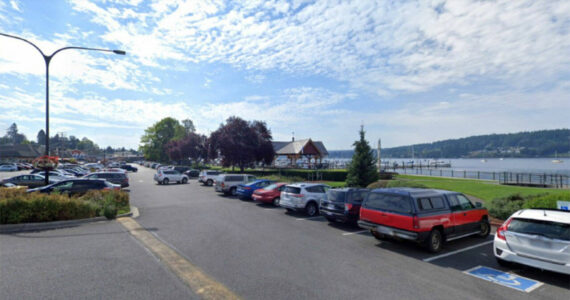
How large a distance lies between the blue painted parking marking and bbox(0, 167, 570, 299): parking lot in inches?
2.2

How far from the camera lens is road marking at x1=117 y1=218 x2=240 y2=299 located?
5582 mm

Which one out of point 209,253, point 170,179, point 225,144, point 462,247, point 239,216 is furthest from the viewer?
point 225,144

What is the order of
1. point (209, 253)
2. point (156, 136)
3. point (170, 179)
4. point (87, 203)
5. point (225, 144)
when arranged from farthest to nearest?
1. point (156, 136)
2. point (225, 144)
3. point (170, 179)
4. point (87, 203)
5. point (209, 253)

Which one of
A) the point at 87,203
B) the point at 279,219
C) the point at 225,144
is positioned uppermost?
the point at 225,144

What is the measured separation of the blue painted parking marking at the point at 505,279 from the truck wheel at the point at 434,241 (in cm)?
121

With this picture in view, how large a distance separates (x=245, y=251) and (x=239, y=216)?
567 centimetres

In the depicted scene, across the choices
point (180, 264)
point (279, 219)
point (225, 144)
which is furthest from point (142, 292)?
point (225, 144)

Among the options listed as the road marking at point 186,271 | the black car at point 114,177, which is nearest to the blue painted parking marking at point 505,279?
the road marking at point 186,271

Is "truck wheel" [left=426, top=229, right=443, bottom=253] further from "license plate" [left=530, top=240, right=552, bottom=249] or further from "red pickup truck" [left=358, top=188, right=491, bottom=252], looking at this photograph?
"license plate" [left=530, top=240, right=552, bottom=249]

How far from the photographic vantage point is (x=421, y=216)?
8.31 metres

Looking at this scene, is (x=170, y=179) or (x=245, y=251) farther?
(x=170, y=179)

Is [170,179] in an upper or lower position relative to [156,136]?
lower

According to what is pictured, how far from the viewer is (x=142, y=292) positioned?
558 cm

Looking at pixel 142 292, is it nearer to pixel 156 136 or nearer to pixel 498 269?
pixel 498 269
